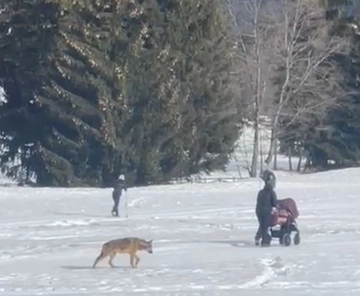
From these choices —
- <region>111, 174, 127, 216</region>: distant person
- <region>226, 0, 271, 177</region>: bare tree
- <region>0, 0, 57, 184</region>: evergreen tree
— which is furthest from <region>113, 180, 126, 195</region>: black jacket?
<region>226, 0, 271, 177</region>: bare tree

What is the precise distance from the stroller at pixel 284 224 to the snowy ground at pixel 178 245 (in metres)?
0.26

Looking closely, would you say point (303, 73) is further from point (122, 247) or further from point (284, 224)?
point (122, 247)

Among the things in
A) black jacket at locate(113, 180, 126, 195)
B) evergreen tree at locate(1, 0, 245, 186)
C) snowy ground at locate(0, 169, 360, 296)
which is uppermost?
evergreen tree at locate(1, 0, 245, 186)

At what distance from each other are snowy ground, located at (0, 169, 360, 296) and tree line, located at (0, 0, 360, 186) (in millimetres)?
5862

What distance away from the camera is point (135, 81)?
4944 cm

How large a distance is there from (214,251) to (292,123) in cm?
3368

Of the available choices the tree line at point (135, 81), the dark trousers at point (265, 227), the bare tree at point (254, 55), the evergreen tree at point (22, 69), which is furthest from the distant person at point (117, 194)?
the bare tree at point (254, 55)

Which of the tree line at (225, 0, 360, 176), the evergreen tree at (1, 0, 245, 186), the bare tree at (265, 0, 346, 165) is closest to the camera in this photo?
the evergreen tree at (1, 0, 245, 186)

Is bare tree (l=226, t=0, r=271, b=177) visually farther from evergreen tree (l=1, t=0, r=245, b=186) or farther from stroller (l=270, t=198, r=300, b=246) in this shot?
stroller (l=270, t=198, r=300, b=246)

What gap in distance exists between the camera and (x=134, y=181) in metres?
49.2

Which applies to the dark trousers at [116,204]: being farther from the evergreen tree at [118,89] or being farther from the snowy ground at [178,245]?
the evergreen tree at [118,89]

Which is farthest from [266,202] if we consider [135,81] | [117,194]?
[135,81]

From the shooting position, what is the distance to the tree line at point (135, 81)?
48.3m

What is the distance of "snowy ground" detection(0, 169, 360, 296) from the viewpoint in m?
19.3
